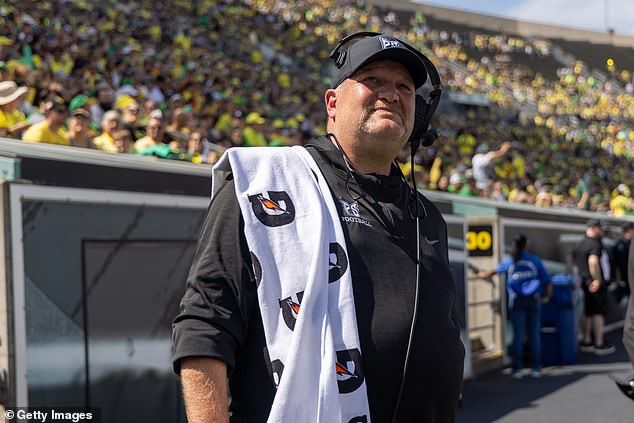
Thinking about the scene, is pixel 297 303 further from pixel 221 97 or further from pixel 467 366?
pixel 221 97

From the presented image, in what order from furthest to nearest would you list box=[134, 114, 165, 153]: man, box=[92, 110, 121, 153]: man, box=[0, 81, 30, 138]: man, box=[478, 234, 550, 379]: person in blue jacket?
box=[478, 234, 550, 379]: person in blue jacket < box=[134, 114, 165, 153]: man < box=[92, 110, 121, 153]: man < box=[0, 81, 30, 138]: man

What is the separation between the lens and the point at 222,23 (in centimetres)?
2533

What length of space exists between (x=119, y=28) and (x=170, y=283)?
560 inches

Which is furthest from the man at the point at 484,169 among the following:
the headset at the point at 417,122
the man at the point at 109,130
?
the headset at the point at 417,122

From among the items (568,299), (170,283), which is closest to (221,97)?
(568,299)

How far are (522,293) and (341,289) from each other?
8226 mm

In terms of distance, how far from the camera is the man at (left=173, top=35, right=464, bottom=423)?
1.82 meters

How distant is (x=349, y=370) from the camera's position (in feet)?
6.15

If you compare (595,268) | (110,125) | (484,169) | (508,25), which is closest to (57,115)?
(110,125)

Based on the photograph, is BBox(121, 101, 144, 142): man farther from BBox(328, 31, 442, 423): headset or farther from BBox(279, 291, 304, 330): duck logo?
BBox(279, 291, 304, 330): duck logo

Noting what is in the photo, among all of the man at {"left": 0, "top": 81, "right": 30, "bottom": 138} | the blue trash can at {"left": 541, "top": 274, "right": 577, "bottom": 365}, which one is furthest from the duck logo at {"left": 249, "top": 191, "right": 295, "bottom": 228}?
the blue trash can at {"left": 541, "top": 274, "right": 577, "bottom": 365}

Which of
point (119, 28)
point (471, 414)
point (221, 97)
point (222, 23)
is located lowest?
point (471, 414)

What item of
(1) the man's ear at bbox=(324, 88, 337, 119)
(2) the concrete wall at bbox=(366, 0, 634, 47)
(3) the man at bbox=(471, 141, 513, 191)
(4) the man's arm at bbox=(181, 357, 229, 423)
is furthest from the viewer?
(2) the concrete wall at bbox=(366, 0, 634, 47)

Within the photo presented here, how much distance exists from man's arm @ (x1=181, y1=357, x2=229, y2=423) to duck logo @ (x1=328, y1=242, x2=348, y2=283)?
319 mm
